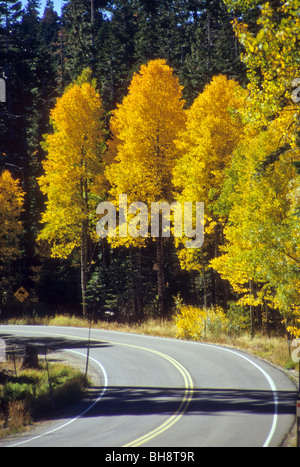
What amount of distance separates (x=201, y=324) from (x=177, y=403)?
11760 millimetres

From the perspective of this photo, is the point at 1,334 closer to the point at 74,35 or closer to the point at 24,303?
the point at 24,303

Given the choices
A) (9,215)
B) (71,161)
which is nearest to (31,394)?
(71,161)

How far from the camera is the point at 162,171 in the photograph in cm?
2838

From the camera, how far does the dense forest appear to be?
1189 centimetres

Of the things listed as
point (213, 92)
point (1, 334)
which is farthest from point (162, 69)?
point (1, 334)

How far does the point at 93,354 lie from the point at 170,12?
5739cm

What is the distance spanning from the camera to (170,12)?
65812 mm

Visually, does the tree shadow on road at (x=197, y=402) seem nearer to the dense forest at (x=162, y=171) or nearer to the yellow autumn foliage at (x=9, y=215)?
the dense forest at (x=162, y=171)

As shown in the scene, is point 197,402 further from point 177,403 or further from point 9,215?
point 9,215

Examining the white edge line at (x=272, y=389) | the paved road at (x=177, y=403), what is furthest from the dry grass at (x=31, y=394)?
the white edge line at (x=272, y=389)

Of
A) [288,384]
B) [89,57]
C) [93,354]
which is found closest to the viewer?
[288,384]

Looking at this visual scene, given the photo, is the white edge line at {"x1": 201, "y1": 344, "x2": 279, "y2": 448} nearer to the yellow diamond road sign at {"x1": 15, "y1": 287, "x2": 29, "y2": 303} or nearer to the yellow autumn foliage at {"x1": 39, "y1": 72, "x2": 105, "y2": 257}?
the yellow autumn foliage at {"x1": 39, "y1": 72, "x2": 105, "y2": 257}

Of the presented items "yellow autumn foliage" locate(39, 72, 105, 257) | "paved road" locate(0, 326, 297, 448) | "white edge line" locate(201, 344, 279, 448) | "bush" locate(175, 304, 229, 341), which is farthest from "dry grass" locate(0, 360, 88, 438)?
"yellow autumn foliage" locate(39, 72, 105, 257)

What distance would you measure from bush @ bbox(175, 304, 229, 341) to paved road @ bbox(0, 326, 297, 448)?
6.42ft
